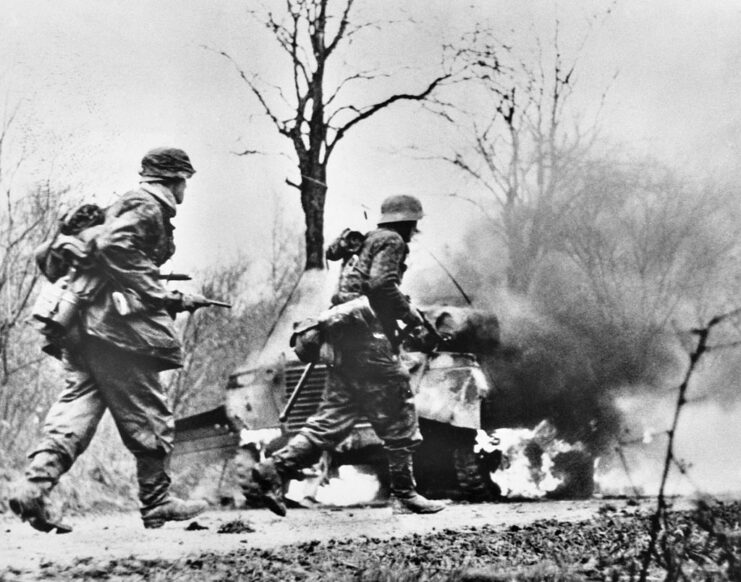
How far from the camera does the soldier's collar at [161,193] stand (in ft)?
23.9

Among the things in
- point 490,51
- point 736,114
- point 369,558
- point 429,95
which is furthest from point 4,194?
point 736,114

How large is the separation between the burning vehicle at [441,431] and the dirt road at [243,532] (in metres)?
0.27

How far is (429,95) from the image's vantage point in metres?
9.55

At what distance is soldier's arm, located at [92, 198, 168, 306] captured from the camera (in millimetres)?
7031

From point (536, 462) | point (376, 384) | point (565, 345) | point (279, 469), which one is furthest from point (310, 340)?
point (565, 345)

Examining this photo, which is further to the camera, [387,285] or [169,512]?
[387,285]

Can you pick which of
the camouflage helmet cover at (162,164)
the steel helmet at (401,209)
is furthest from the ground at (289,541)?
the camouflage helmet cover at (162,164)

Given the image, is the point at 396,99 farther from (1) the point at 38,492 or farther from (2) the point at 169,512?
(1) the point at 38,492

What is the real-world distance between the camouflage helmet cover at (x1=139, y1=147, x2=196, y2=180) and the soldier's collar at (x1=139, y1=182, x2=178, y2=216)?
0.08m

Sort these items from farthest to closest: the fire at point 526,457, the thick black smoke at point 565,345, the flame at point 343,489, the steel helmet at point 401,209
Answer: the thick black smoke at point 565,345
the fire at point 526,457
the flame at point 343,489
the steel helmet at point 401,209

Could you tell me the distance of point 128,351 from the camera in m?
6.96

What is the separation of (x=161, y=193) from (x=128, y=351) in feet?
3.83

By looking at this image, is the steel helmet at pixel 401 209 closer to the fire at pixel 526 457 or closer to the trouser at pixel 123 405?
the fire at pixel 526 457

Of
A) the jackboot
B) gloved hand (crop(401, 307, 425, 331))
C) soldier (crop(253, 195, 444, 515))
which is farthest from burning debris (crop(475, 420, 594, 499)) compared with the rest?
the jackboot
